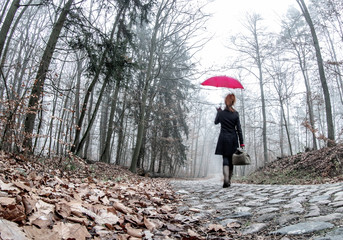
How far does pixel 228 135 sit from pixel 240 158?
648 mm

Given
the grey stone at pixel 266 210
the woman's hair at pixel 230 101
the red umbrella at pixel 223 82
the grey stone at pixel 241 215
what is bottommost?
the grey stone at pixel 241 215

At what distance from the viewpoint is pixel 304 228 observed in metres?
2.11

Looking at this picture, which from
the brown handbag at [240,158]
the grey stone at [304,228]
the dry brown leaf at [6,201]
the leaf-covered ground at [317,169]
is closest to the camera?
the dry brown leaf at [6,201]

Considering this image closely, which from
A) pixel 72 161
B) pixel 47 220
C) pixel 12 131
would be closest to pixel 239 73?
pixel 72 161

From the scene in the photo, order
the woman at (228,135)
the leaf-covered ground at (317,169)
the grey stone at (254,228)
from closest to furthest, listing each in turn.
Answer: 1. the grey stone at (254,228)
2. the woman at (228,135)
3. the leaf-covered ground at (317,169)

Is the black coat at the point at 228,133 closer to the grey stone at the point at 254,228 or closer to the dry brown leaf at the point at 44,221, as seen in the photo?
the grey stone at the point at 254,228

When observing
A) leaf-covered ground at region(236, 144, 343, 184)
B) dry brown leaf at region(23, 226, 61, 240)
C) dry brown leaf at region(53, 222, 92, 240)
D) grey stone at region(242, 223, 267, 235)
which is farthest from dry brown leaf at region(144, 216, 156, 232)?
leaf-covered ground at region(236, 144, 343, 184)

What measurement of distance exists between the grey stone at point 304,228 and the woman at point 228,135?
3363mm

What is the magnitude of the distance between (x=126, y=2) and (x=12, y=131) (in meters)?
5.38

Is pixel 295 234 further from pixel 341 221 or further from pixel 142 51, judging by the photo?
pixel 142 51

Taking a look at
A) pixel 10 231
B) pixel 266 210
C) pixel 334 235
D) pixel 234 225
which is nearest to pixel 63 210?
pixel 10 231

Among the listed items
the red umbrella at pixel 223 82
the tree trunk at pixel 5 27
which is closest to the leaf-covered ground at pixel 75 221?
the red umbrella at pixel 223 82

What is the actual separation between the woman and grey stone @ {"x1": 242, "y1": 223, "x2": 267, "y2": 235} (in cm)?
309

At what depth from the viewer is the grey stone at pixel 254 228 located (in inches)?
92.7
